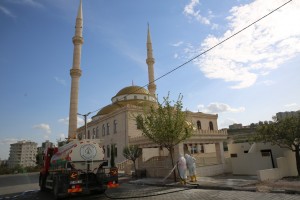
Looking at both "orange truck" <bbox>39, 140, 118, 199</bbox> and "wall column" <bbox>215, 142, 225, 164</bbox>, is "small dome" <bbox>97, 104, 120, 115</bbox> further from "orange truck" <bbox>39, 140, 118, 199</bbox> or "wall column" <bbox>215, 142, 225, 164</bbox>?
"orange truck" <bbox>39, 140, 118, 199</bbox>

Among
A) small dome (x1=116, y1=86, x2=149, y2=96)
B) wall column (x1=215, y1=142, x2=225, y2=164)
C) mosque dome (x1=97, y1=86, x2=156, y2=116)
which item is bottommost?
wall column (x1=215, y1=142, x2=225, y2=164)

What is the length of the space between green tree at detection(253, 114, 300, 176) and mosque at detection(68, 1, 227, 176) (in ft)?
17.4

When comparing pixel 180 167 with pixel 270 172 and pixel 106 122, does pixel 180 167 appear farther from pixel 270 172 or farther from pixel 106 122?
pixel 106 122

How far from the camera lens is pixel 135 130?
34719mm

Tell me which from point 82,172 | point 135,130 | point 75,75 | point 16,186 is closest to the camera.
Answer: point 82,172

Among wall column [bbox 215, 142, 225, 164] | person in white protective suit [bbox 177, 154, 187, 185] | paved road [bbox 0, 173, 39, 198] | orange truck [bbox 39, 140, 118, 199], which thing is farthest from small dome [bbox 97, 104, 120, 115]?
orange truck [bbox 39, 140, 118, 199]

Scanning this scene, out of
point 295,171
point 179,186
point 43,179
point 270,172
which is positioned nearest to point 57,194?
point 43,179

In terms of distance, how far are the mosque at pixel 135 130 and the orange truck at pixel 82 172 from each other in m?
6.83

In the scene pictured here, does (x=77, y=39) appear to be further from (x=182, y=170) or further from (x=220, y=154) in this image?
(x=182, y=170)

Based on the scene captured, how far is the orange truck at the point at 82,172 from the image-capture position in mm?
12367

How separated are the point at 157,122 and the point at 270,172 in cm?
813

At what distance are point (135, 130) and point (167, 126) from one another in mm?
17220

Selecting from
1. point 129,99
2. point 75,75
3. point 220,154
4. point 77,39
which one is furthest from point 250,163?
point 77,39

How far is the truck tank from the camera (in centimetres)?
1339
